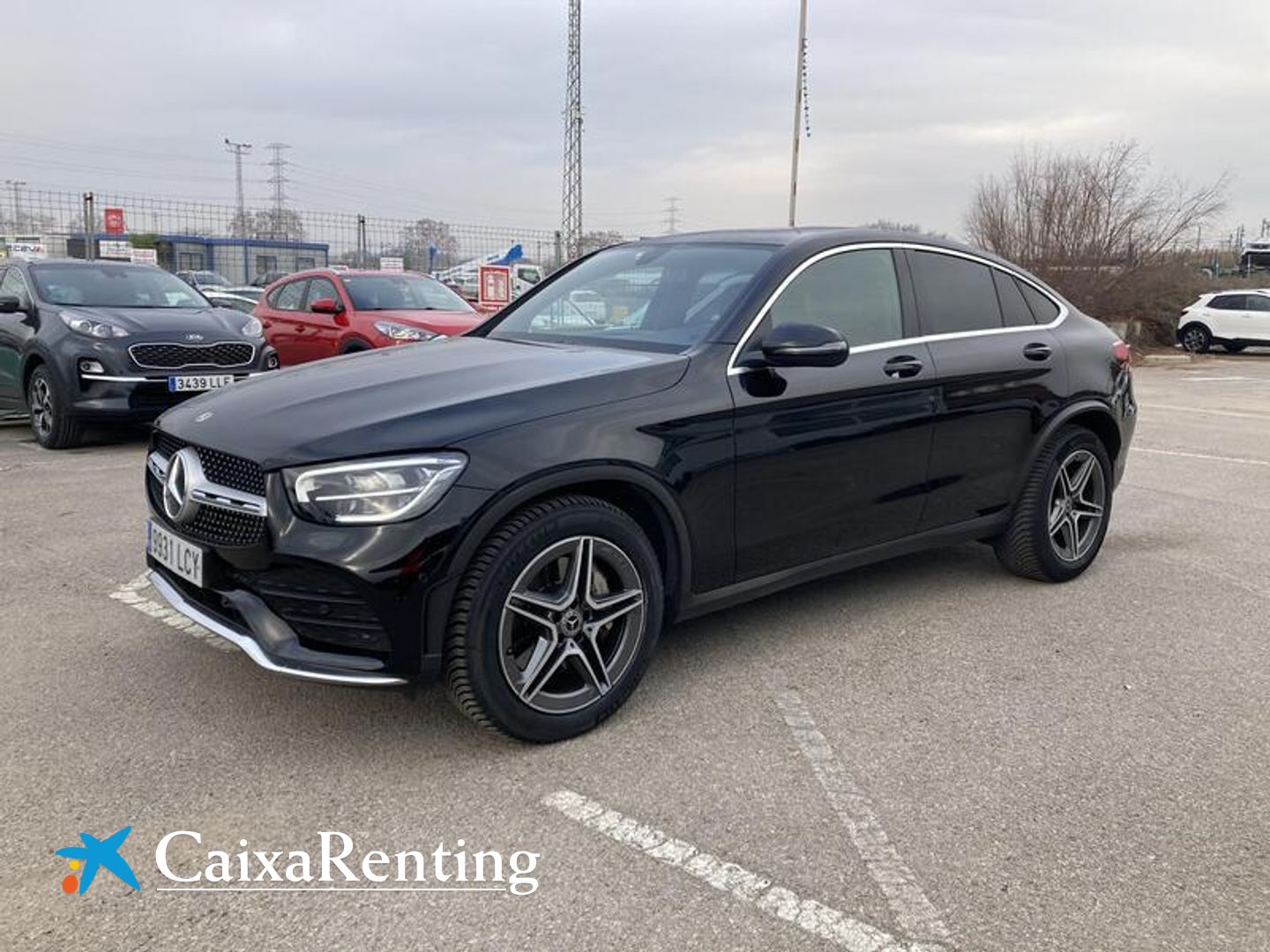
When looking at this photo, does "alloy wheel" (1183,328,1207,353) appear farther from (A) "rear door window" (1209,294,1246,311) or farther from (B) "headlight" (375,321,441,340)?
(B) "headlight" (375,321,441,340)

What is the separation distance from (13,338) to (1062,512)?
27.8 feet

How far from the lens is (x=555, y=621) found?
3.10 m

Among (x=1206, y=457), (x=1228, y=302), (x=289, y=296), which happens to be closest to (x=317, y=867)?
(x=1206, y=457)

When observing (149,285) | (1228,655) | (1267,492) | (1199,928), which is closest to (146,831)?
(1199,928)

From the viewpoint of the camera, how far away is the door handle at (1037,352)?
15.1 feet

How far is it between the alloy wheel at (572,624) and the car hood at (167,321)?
6.40 meters

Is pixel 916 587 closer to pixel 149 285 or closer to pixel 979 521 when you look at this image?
pixel 979 521

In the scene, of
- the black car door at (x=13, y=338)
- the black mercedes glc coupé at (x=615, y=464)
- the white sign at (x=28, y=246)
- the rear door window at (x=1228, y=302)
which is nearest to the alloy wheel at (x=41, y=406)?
the black car door at (x=13, y=338)

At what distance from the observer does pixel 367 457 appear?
2.85 m

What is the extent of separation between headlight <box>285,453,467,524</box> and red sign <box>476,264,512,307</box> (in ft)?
47.9

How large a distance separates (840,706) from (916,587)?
4.96 ft

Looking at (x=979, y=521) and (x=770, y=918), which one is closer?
(x=770, y=918)

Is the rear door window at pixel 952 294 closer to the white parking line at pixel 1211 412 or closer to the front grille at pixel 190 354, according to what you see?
the front grille at pixel 190 354

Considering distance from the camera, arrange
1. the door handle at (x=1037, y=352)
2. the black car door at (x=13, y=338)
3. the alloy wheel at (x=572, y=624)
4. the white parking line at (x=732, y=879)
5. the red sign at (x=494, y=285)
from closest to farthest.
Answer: the white parking line at (x=732, y=879) < the alloy wheel at (x=572, y=624) < the door handle at (x=1037, y=352) < the black car door at (x=13, y=338) < the red sign at (x=494, y=285)
